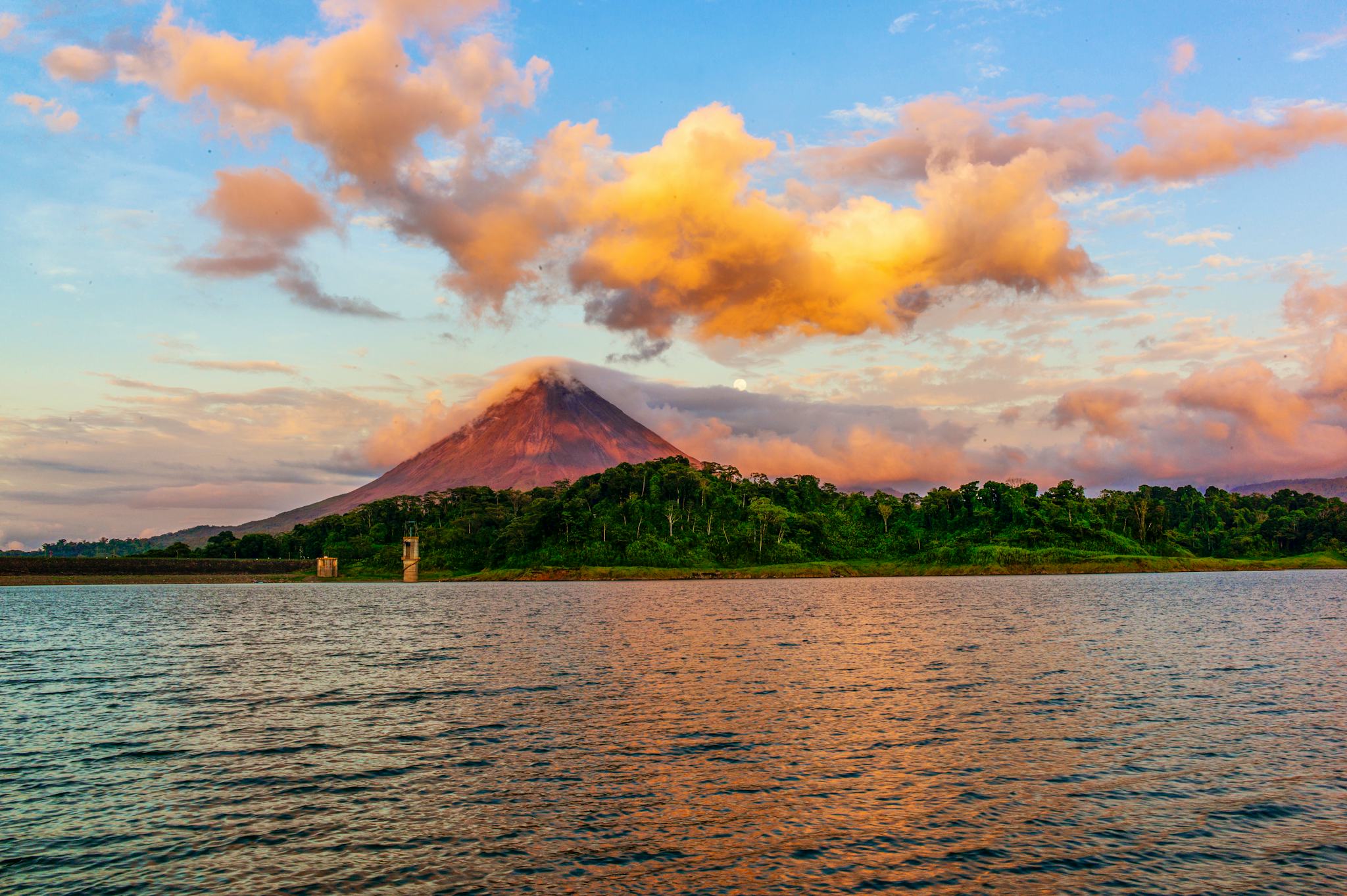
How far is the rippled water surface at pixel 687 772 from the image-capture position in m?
22.4

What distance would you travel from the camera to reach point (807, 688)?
52.5 meters

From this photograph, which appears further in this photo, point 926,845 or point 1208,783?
point 1208,783

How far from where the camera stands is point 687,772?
106 feet

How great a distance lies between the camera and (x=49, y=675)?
64.8m

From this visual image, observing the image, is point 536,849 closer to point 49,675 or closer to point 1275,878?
point 1275,878

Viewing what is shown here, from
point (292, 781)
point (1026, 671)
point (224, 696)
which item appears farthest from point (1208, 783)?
point (224, 696)

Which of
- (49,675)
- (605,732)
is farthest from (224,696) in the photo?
(605,732)

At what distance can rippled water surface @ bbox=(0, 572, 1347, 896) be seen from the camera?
22.4 metres

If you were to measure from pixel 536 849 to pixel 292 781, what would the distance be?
1297 centimetres

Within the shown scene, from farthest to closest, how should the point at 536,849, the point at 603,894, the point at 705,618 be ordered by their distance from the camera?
the point at 705,618, the point at 536,849, the point at 603,894

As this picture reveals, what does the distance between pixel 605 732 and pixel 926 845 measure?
1915 centimetres

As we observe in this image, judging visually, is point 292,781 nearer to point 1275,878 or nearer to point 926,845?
point 926,845

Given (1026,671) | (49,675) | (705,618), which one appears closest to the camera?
(1026,671)

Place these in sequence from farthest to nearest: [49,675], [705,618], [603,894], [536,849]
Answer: [705,618]
[49,675]
[536,849]
[603,894]
